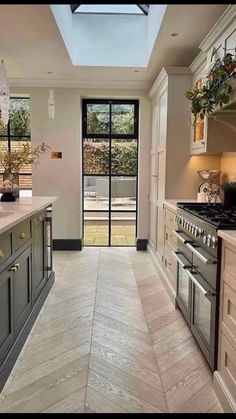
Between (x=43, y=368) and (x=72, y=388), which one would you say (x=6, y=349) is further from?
(x=72, y=388)

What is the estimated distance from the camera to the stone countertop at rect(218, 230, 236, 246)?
178 cm

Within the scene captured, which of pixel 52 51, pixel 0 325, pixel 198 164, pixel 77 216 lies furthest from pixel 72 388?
pixel 77 216

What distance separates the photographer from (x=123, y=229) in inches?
242

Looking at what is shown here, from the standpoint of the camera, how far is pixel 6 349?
220 cm

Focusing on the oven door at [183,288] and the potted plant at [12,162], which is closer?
the oven door at [183,288]

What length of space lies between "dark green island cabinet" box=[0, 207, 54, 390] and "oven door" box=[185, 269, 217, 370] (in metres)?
1.21

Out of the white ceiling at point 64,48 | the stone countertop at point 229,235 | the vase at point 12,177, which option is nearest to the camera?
the stone countertop at point 229,235

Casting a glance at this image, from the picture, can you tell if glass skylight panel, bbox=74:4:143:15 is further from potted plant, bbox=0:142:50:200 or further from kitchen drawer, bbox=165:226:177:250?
kitchen drawer, bbox=165:226:177:250

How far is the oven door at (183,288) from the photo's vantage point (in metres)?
2.80

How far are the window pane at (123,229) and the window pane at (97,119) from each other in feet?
4.64

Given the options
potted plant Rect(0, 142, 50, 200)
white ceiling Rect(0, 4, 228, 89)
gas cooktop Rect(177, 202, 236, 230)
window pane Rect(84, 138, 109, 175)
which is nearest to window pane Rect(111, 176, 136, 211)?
window pane Rect(84, 138, 109, 175)

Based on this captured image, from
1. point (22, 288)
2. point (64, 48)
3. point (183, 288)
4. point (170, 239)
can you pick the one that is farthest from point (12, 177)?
point (183, 288)

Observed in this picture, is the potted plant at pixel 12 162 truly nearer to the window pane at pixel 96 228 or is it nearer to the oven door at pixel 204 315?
the oven door at pixel 204 315

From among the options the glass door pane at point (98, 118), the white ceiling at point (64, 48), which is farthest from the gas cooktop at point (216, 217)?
the glass door pane at point (98, 118)
